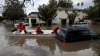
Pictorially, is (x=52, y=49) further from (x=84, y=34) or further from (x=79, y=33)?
(x=84, y=34)

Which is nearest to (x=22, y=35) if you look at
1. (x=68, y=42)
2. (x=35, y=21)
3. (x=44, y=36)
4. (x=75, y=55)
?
(x=44, y=36)

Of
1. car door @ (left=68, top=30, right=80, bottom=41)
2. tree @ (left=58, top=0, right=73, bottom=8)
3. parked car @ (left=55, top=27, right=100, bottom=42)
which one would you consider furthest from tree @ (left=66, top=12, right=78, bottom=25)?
car door @ (left=68, top=30, right=80, bottom=41)

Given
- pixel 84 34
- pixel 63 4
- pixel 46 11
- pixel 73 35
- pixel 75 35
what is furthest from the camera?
pixel 63 4

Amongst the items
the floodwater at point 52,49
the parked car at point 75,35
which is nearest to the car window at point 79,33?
the parked car at point 75,35

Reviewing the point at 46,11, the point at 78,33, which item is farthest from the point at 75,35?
the point at 46,11

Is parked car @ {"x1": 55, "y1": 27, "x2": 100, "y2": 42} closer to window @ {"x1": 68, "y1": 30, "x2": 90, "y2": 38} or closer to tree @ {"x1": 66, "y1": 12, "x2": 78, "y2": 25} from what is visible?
window @ {"x1": 68, "y1": 30, "x2": 90, "y2": 38}

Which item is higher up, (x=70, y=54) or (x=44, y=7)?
(x=44, y=7)

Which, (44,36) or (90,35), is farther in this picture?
(44,36)

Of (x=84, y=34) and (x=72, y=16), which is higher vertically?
(x=72, y=16)

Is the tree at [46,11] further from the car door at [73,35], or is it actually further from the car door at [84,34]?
the car door at [73,35]

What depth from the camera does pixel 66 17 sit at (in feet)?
154

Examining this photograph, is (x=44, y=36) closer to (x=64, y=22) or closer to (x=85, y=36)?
(x=85, y=36)

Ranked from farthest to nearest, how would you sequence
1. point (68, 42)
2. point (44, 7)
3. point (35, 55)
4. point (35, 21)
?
point (35, 21), point (44, 7), point (68, 42), point (35, 55)

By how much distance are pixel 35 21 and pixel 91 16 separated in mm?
18016
